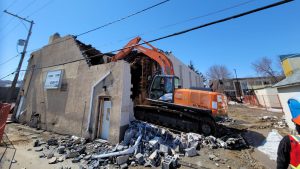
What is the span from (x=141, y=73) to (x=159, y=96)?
2688 millimetres

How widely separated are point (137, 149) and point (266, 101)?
83.7 feet

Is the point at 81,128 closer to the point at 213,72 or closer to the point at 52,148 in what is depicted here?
the point at 52,148

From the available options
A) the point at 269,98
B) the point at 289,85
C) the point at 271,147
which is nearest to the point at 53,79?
the point at 271,147

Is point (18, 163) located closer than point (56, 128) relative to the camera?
Yes

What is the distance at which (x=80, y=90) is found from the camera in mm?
9039

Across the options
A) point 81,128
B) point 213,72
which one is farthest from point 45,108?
point 213,72

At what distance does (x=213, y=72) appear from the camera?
5494cm

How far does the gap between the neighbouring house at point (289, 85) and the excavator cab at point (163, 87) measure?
586 centimetres

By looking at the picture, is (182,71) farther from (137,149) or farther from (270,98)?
(137,149)

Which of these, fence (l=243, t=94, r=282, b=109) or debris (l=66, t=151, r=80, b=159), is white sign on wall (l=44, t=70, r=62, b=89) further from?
fence (l=243, t=94, r=282, b=109)

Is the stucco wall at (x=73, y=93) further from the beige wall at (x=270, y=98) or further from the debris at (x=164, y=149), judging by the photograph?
the beige wall at (x=270, y=98)

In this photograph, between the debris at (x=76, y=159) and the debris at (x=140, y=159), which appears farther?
the debris at (x=76, y=159)

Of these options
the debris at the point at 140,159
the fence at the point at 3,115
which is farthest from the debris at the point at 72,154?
the fence at the point at 3,115

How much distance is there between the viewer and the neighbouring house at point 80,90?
7.33 meters
